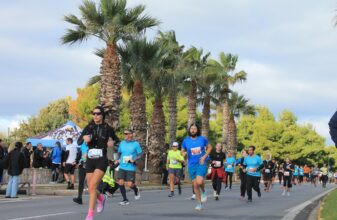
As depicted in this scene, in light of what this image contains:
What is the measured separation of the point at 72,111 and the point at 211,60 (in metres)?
37.7

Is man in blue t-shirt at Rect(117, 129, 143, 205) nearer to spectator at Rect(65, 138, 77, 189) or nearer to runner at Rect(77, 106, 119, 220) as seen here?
runner at Rect(77, 106, 119, 220)

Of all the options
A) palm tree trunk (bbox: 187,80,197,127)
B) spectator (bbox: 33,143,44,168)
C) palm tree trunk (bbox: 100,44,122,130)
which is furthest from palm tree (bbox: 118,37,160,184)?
palm tree trunk (bbox: 187,80,197,127)

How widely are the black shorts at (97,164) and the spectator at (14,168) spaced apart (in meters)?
8.89

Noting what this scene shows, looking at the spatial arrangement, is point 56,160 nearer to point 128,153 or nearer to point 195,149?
point 128,153

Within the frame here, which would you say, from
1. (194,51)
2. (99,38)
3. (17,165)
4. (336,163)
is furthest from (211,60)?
(336,163)

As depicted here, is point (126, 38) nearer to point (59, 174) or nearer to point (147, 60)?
point (147, 60)

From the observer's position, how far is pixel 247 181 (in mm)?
17516

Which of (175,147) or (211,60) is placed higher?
(211,60)

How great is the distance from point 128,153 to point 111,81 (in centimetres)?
1187

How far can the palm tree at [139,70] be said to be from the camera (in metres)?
29.7

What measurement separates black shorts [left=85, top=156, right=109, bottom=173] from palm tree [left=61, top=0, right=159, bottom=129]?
17.1 meters

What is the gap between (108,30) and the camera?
2655 centimetres

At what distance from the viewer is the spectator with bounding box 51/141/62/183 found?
80.6 feet

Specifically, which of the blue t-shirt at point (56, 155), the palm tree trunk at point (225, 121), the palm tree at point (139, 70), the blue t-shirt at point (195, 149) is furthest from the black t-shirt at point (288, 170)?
the palm tree trunk at point (225, 121)
